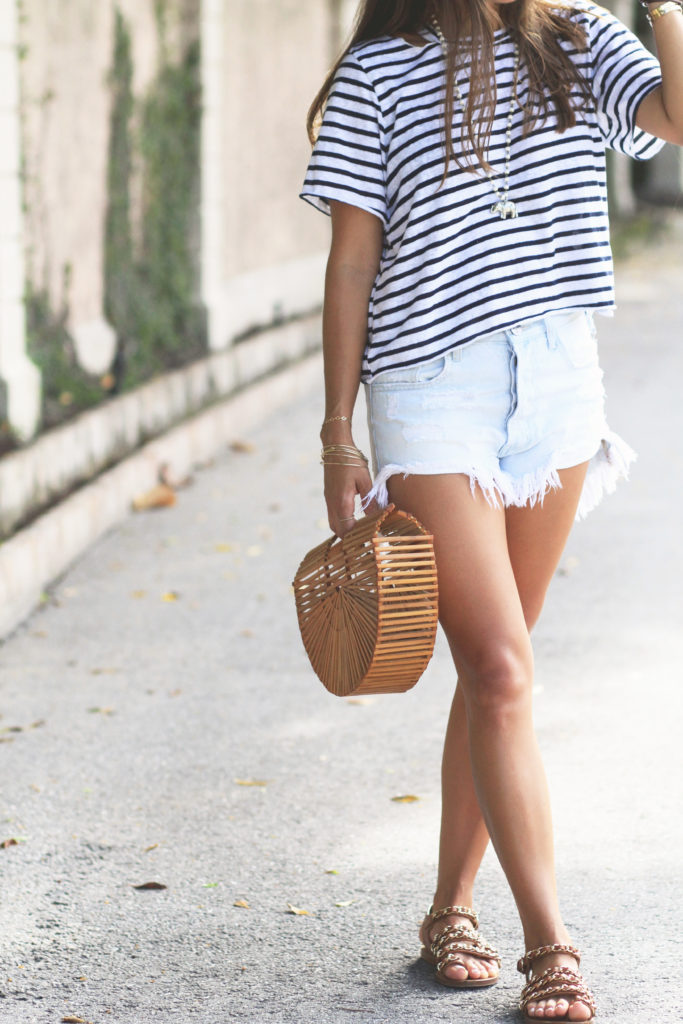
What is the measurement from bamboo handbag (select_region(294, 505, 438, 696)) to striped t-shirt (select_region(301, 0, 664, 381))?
34 centimetres

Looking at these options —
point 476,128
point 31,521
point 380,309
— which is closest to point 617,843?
point 380,309

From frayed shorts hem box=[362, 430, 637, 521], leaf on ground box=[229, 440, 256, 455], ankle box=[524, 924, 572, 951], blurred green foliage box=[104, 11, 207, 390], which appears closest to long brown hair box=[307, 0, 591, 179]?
frayed shorts hem box=[362, 430, 637, 521]

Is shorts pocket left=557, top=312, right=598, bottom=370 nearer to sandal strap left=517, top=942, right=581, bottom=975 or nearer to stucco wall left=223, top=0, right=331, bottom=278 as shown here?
sandal strap left=517, top=942, right=581, bottom=975

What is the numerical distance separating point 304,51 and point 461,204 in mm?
13136

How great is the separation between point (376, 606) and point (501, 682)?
27cm

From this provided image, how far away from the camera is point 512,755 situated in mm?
2795

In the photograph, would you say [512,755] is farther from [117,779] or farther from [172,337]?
[172,337]

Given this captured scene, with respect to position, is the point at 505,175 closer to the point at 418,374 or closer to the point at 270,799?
the point at 418,374

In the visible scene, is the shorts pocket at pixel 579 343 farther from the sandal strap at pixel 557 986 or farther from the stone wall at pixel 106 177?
the stone wall at pixel 106 177

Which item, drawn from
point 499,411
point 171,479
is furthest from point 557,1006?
point 171,479

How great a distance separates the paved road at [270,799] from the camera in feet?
10.3

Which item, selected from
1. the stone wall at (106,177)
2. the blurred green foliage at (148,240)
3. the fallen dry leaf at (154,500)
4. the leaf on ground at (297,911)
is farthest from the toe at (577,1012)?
the blurred green foliage at (148,240)

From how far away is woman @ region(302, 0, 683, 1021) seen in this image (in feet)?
9.14

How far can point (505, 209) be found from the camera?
9.16 feet
